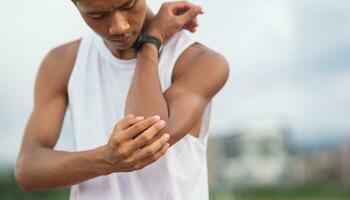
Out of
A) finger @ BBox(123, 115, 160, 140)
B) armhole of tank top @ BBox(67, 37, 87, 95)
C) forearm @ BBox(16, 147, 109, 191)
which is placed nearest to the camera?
finger @ BBox(123, 115, 160, 140)

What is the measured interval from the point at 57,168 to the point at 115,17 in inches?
17.7

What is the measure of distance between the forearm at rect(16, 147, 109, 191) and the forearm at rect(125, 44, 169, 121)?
17 centimetres

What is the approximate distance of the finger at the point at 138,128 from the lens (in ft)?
6.97

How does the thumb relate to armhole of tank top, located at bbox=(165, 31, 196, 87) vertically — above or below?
above

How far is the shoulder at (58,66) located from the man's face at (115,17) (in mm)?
267

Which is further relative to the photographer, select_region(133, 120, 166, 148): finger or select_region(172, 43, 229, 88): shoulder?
select_region(172, 43, 229, 88): shoulder

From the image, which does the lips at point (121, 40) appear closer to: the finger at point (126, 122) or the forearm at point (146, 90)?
the forearm at point (146, 90)

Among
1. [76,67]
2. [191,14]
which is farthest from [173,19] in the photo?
[76,67]

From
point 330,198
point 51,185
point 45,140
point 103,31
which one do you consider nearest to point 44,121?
point 45,140

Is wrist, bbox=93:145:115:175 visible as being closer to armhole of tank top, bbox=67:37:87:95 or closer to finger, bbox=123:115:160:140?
finger, bbox=123:115:160:140

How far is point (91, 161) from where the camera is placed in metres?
2.27

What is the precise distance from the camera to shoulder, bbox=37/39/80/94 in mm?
2613

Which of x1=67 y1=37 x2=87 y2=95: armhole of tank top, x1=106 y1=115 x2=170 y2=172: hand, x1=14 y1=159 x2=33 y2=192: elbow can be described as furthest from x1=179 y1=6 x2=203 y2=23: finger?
x1=14 y1=159 x2=33 y2=192: elbow

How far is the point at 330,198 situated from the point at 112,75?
25.1 m
